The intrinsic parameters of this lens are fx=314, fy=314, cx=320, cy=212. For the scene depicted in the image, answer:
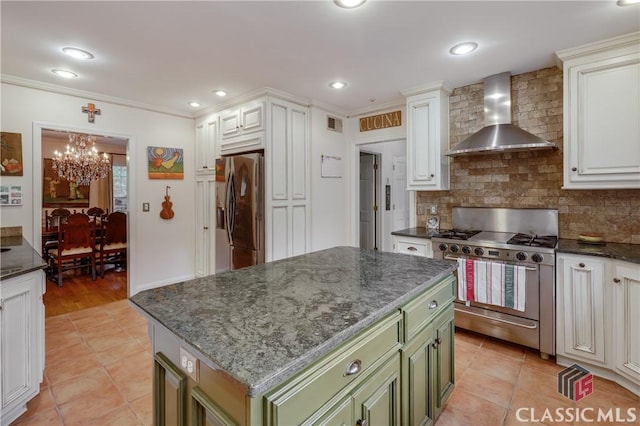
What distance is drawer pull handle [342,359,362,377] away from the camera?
3.44 feet

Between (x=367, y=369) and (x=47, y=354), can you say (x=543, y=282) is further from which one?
(x=47, y=354)

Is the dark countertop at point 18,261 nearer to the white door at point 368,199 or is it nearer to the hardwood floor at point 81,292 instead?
the hardwood floor at point 81,292

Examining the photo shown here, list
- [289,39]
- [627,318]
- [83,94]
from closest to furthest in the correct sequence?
[627,318], [289,39], [83,94]

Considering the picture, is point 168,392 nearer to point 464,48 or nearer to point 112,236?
point 464,48

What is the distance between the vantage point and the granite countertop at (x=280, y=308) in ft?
2.83

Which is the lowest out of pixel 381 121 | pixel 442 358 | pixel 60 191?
pixel 442 358

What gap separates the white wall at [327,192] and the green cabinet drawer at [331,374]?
109 inches

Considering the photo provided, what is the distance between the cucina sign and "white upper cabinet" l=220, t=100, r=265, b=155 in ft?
4.91

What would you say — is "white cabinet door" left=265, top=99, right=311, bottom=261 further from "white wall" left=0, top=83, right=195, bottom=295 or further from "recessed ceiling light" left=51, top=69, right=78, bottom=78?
"recessed ceiling light" left=51, top=69, right=78, bottom=78

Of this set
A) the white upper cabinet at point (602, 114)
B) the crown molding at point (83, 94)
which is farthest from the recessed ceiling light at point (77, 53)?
the white upper cabinet at point (602, 114)

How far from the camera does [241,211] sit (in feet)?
11.7

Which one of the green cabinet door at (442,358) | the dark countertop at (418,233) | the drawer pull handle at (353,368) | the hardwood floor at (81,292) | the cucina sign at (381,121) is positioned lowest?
the hardwood floor at (81,292)

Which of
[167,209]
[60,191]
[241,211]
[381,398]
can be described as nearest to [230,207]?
[241,211]

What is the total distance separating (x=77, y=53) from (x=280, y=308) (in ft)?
9.26
